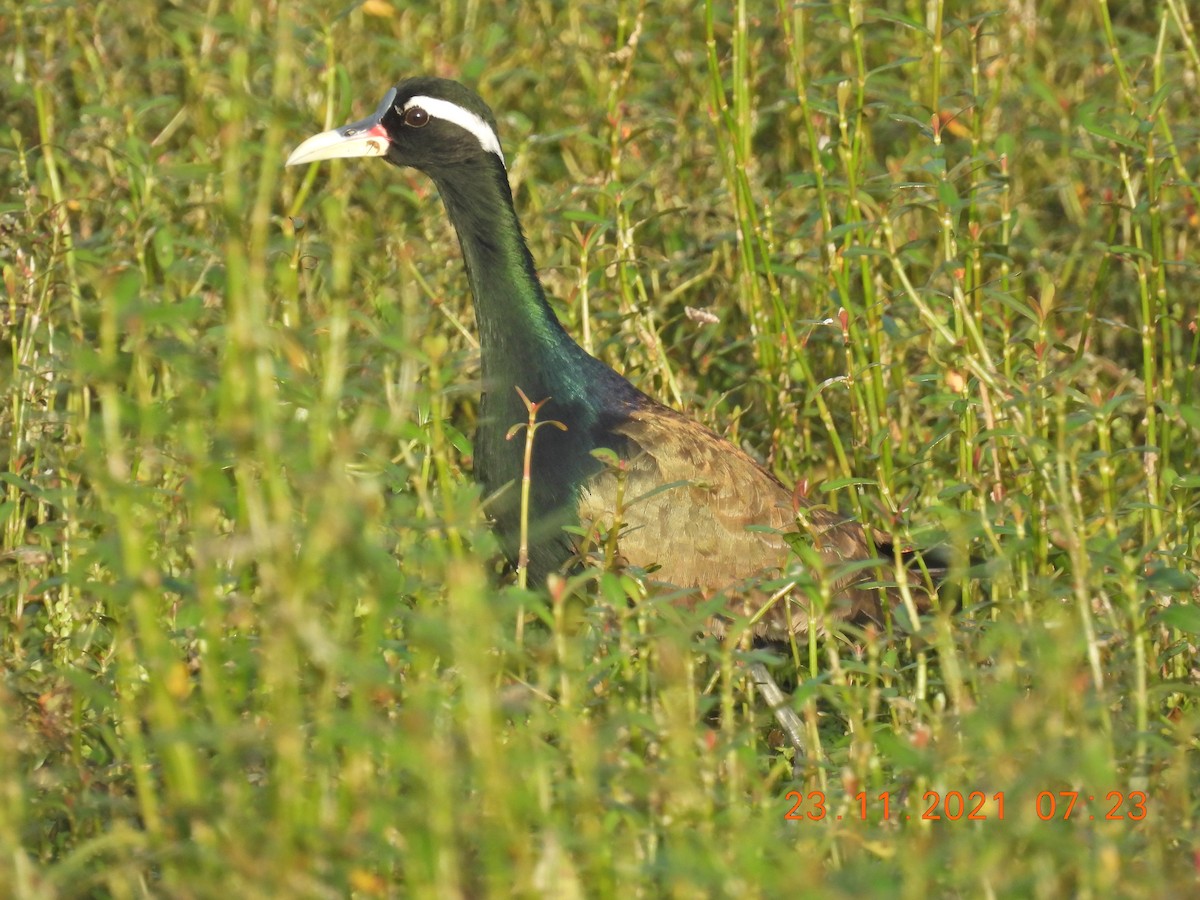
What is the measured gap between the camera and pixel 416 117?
466 centimetres

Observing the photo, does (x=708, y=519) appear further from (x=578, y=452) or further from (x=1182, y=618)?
(x=1182, y=618)

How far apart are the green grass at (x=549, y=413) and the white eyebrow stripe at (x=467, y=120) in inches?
14.9

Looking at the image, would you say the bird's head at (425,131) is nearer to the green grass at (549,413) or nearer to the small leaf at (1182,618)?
the green grass at (549,413)

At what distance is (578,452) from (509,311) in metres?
0.43

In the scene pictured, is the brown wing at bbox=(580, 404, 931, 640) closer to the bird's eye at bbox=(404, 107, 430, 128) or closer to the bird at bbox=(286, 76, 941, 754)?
the bird at bbox=(286, 76, 941, 754)

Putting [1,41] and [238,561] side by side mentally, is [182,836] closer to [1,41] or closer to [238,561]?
[238,561]

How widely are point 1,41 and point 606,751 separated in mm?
4528

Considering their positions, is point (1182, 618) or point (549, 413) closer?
point (1182, 618)

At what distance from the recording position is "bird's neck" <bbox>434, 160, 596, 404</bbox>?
14.3ft

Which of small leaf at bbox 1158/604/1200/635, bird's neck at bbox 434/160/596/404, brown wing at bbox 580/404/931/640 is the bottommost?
brown wing at bbox 580/404/931/640

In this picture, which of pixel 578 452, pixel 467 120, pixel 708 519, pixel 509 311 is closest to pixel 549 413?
pixel 578 452
